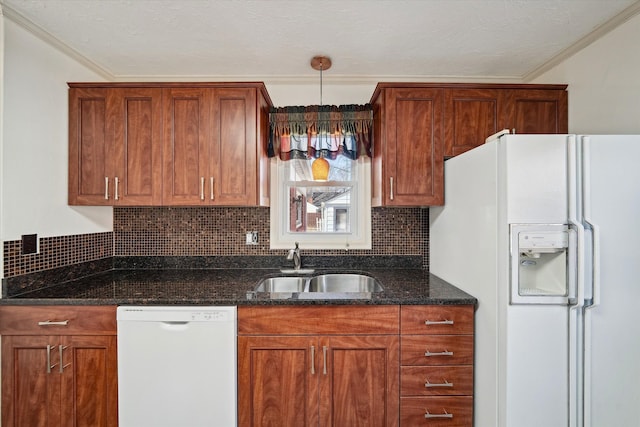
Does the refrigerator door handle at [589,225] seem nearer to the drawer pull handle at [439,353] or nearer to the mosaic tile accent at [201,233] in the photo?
the drawer pull handle at [439,353]

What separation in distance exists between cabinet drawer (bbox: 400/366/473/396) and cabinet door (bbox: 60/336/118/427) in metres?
1.58

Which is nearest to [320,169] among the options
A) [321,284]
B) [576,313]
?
[321,284]

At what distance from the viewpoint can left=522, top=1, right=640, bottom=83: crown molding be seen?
1609 millimetres

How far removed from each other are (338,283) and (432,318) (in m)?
0.85

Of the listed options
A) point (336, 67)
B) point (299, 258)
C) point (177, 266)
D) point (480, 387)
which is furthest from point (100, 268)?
point (480, 387)

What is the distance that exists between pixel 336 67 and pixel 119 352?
7.40 feet

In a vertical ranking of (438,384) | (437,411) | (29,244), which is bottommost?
(437,411)

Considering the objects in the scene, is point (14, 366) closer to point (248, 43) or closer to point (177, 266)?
point (177, 266)

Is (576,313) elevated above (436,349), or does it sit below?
above

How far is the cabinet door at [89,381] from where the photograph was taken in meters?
1.64

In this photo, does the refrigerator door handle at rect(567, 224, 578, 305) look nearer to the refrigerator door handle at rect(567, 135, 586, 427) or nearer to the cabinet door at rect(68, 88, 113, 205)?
the refrigerator door handle at rect(567, 135, 586, 427)

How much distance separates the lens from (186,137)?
2031 millimetres

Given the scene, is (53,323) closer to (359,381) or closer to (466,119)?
(359,381)

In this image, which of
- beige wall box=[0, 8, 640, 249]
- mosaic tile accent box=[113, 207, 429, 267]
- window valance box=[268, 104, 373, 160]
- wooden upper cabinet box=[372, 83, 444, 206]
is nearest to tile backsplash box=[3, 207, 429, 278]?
mosaic tile accent box=[113, 207, 429, 267]
